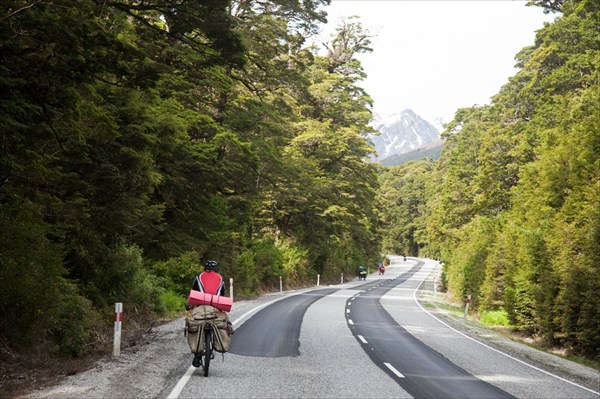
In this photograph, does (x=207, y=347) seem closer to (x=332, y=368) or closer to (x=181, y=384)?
(x=181, y=384)

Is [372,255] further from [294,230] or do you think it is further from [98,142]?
[98,142]

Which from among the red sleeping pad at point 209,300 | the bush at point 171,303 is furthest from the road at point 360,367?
the bush at point 171,303

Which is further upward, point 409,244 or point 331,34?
point 331,34

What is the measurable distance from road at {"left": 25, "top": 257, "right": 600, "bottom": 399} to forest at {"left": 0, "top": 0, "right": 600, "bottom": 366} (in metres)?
1.86

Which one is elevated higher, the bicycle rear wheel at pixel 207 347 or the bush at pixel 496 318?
the bicycle rear wheel at pixel 207 347

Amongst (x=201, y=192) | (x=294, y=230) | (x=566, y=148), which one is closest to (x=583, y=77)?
(x=566, y=148)

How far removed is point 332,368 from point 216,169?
13.0m

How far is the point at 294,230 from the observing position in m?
47.1

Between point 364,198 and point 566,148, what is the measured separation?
94.9ft

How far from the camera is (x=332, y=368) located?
10.4 meters

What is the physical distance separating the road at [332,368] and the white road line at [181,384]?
0.05ft

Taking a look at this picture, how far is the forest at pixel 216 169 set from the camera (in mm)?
8734

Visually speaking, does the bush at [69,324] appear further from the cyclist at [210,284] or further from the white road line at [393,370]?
the white road line at [393,370]

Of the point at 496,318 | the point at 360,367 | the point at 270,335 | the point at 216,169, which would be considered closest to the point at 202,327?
the point at 360,367
